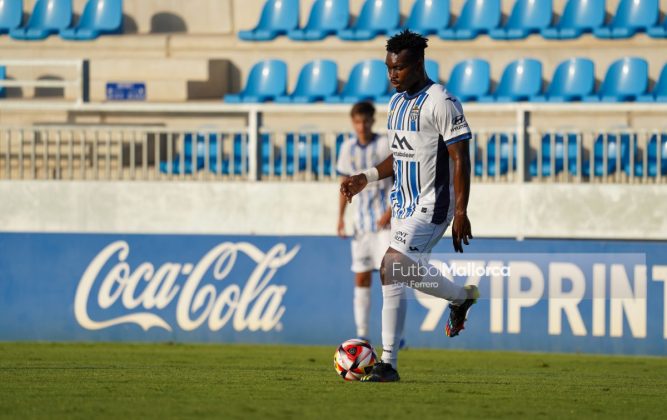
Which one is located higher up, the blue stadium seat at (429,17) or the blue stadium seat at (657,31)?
the blue stadium seat at (429,17)

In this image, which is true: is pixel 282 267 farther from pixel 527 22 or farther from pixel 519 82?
pixel 527 22

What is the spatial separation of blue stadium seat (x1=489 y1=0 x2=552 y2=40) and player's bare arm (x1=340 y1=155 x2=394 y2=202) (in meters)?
10.6

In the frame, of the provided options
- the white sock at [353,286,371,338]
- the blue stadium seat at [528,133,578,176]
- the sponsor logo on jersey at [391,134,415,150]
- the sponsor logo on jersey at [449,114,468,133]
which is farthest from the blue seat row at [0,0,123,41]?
the sponsor logo on jersey at [449,114,468,133]

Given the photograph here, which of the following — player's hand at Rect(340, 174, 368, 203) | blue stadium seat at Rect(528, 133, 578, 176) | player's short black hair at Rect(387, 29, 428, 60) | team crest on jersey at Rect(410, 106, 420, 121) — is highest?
player's short black hair at Rect(387, 29, 428, 60)

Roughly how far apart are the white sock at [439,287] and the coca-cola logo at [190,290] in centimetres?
545

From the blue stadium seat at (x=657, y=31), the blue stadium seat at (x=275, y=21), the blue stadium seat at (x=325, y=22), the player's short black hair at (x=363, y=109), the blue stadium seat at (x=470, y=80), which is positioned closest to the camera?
the player's short black hair at (x=363, y=109)

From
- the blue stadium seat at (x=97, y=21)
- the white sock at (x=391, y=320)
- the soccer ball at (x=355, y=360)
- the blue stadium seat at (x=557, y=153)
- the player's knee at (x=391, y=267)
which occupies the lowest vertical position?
the soccer ball at (x=355, y=360)

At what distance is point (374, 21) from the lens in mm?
19094

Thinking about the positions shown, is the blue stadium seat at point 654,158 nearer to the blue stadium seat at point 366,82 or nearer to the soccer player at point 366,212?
the soccer player at point 366,212

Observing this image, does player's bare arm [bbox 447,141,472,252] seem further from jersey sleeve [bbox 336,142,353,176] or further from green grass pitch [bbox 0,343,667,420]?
jersey sleeve [bbox 336,142,353,176]

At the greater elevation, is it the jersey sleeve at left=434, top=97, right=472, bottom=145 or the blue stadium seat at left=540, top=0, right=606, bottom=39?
the blue stadium seat at left=540, top=0, right=606, bottom=39

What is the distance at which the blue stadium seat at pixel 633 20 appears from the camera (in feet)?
58.9

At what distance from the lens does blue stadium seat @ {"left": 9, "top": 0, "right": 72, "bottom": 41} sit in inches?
786

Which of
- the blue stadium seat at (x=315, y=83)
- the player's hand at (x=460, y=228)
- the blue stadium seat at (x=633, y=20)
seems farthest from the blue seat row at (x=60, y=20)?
the player's hand at (x=460, y=228)
